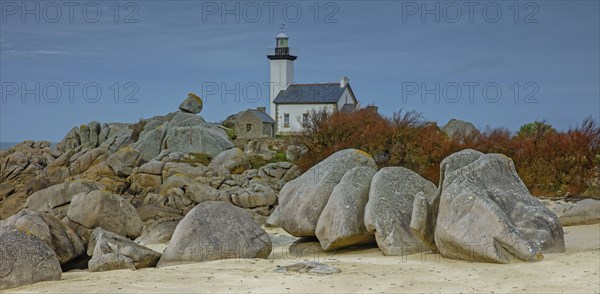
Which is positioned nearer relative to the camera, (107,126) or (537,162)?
(537,162)

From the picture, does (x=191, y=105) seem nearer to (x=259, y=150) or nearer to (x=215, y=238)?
(x=259, y=150)

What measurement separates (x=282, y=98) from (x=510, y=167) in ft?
160

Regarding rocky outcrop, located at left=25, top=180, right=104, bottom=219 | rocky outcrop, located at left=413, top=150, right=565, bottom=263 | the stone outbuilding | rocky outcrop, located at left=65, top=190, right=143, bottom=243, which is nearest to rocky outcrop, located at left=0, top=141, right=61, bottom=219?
rocky outcrop, located at left=25, top=180, right=104, bottom=219

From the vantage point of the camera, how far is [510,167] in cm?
1933

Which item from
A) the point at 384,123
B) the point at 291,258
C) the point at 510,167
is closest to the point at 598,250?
the point at 510,167

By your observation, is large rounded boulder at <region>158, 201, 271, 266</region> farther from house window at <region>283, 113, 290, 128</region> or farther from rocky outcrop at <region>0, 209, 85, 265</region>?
house window at <region>283, 113, 290, 128</region>

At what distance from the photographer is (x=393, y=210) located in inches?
774

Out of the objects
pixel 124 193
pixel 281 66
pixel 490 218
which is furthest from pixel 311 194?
pixel 281 66

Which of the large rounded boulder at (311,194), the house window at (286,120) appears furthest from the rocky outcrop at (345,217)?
the house window at (286,120)

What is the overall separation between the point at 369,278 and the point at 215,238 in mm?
4735

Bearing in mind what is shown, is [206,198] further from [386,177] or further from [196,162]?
[386,177]

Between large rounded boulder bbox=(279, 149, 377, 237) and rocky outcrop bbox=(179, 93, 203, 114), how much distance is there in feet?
107

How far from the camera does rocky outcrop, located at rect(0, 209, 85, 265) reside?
65.6ft

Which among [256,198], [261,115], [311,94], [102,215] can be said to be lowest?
[256,198]
